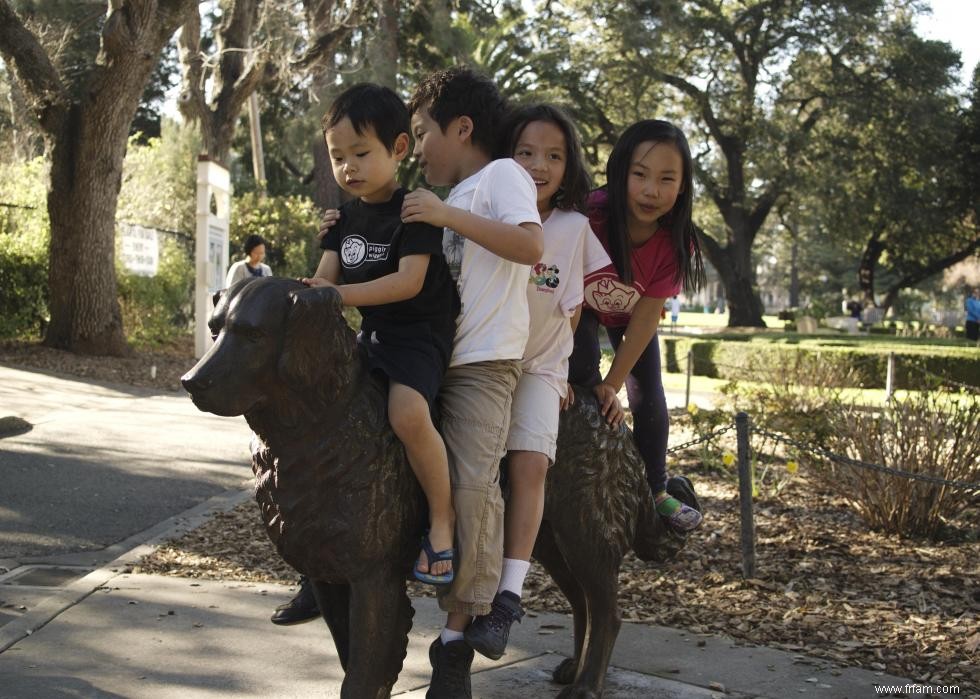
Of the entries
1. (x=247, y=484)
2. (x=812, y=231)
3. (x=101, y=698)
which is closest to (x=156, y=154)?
(x=247, y=484)

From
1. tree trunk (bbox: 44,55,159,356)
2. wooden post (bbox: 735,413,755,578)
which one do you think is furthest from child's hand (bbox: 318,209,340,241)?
tree trunk (bbox: 44,55,159,356)

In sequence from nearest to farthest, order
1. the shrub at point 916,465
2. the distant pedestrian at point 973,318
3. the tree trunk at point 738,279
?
the shrub at point 916,465 → the distant pedestrian at point 973,318 → the tree trunk at point 738,279

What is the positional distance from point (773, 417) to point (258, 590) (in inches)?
212

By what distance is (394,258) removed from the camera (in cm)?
294

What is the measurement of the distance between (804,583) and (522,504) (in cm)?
302

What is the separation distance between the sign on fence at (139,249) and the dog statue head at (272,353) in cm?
1575

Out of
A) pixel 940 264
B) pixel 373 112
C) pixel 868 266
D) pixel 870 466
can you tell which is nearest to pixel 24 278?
pixel 870 466

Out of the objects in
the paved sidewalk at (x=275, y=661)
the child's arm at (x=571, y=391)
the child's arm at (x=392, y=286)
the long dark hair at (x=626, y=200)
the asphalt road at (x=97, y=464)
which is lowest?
the paved sidewalk at (x=275, y=661)

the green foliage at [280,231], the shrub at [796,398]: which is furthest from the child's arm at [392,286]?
the green foliage at [280,231]

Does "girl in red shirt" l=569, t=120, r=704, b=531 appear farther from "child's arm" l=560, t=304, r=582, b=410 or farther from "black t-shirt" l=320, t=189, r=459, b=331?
"black t-shirt" l=320, t=189, r=459, b=331

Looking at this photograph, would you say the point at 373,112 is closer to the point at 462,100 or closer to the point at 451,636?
the point at 462,100

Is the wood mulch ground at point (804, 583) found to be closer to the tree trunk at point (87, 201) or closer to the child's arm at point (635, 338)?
the child's arm at point (635, 338)

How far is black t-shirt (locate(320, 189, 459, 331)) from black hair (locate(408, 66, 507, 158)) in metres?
0.33

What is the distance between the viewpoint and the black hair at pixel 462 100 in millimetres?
3164
